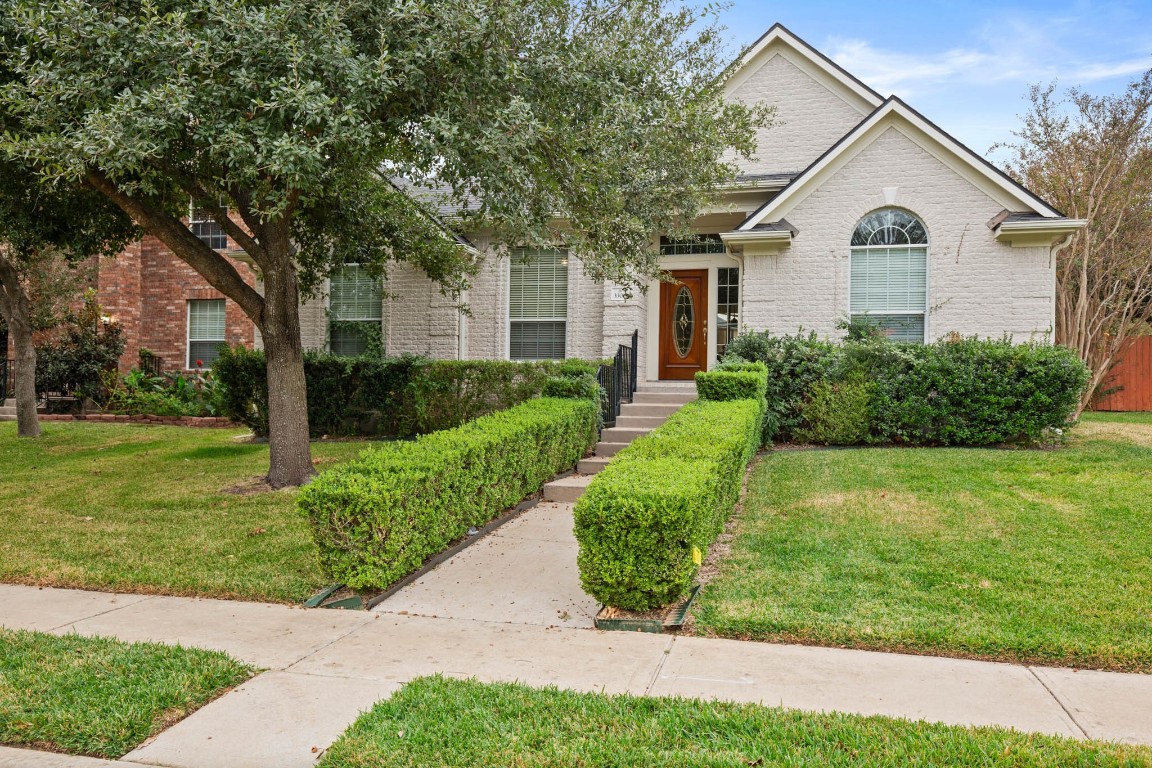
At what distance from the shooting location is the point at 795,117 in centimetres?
1537

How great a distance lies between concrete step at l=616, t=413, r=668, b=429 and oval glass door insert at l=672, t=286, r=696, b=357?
10.3ft

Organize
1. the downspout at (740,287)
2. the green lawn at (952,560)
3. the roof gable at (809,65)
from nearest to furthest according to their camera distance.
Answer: the green lawn at (952,560), the downspout at (740,287), the roof gable at (809,65)

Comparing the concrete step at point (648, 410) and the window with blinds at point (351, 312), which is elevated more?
the window with blinds at point (351, 312)

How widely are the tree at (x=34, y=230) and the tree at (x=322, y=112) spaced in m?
0.98

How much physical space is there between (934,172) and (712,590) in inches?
394

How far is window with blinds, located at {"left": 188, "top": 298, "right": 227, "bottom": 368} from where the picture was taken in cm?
1920

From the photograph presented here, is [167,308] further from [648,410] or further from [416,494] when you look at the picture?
[416,494]

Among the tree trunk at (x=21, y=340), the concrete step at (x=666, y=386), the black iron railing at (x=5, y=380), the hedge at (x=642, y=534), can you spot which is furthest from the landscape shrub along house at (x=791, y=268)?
the hedge at (x=642, y=534)

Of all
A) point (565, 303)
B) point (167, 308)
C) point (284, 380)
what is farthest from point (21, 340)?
point (565, 303)

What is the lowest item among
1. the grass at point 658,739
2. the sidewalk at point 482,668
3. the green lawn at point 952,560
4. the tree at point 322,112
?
the sidewalk at point 482,668

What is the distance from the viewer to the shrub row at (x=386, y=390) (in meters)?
13.3

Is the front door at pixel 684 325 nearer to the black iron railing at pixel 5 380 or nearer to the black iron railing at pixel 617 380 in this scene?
the black iron railing at pixel 617 380

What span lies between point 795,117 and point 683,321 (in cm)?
456

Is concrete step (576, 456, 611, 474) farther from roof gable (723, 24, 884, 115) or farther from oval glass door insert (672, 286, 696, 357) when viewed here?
roof gable (723, 24, 884, 115)
